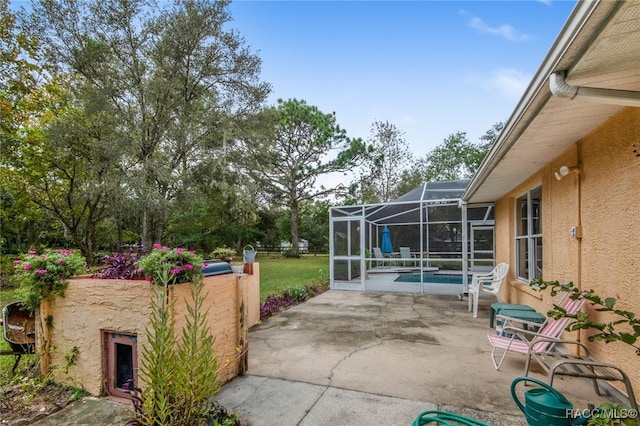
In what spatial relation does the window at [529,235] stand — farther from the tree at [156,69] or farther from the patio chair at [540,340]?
the tree at [156,69]

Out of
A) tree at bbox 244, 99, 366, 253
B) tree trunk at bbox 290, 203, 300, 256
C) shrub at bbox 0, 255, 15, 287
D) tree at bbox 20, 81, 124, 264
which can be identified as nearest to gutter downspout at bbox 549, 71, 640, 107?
tree at bbox 20, 81, 124, 264

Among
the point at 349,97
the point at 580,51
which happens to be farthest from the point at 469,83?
the point at 580,51

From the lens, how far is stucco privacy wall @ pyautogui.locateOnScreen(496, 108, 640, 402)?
2.59m

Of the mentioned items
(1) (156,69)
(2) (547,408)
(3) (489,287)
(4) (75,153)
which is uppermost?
(1) (156,69)

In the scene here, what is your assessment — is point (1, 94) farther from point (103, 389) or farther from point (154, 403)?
point (154, 403)

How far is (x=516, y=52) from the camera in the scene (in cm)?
658

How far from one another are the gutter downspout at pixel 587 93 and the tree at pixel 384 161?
65.0ft

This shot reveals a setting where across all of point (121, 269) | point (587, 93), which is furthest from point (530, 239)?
point (121, 269)

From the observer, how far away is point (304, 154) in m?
21.4

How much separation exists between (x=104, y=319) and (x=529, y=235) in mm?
6073

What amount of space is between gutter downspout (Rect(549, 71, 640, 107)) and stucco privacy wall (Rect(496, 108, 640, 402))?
819mm

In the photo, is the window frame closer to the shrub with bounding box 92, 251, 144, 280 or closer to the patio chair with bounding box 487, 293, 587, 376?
the patio chair with bounding box 487, 293, 587, 376

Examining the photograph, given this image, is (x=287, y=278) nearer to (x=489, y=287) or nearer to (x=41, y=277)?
(x=489, y=287)

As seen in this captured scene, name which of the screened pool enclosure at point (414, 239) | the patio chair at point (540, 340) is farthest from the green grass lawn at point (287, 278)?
the patio chair at point (540, 340)
